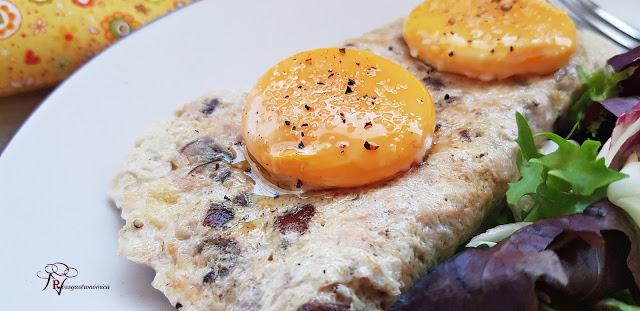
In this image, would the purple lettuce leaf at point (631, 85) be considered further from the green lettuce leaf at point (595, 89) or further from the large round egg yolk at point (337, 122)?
the large round egg yolk at point (337, 122)

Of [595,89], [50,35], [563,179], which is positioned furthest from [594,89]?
[50,35]

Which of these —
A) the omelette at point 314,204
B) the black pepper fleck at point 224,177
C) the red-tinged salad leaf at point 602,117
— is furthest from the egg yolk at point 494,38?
the black pepper fleck at point 224,177

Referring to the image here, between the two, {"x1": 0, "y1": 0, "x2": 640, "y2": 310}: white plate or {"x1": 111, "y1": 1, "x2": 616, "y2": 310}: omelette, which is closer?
{"x1": 111, "y1": 1, "x2": 616, "y2": 310}: omelette

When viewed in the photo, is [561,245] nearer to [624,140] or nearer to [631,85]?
[624,140]

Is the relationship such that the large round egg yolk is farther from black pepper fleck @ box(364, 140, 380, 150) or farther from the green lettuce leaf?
the green lettuce leaf

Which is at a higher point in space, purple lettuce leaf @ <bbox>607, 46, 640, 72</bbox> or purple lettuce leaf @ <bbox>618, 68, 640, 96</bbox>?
purple lettuce leaf @ <bbox>607, 46, 640, 72</bbox>

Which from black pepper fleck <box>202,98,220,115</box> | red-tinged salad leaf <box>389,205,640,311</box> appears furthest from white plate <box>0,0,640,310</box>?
red-tinged salad leaf <box>389,205,640,311</box>

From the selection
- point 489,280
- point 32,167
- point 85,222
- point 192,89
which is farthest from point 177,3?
point 489,280
